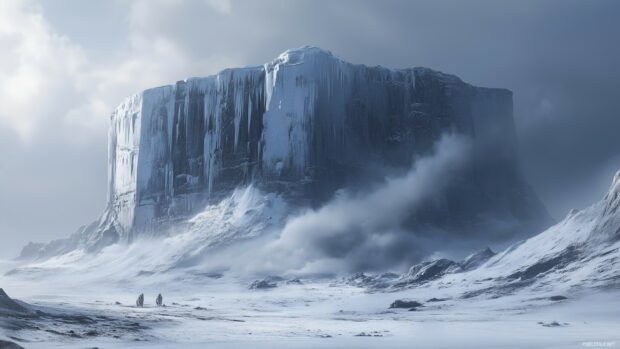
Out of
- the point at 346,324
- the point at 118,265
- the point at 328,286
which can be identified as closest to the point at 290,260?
the point at 328,286

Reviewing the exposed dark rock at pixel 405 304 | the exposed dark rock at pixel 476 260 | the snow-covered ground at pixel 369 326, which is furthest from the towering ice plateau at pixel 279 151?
the exposed dark rock at pixel 405 304

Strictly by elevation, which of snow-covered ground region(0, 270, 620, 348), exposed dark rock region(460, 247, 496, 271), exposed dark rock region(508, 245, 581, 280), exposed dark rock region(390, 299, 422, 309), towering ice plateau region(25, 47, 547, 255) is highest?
towering ice plateau region(25, 47, 547, 255)

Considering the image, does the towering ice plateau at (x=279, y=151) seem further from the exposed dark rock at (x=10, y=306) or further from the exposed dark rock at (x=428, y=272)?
the exposed dark rock at (x=10, y=306)

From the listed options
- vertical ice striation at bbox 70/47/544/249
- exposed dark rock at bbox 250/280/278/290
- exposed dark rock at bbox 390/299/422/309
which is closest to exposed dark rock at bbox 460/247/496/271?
exposed dark rock at bbox 390/299/422/309

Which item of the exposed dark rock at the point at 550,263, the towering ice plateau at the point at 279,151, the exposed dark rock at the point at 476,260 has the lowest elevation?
the exposed dark rock at the point at 550,263

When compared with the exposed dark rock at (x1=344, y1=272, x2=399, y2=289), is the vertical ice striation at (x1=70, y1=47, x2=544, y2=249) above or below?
above

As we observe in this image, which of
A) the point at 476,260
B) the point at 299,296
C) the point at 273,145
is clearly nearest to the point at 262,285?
the point at 299,296

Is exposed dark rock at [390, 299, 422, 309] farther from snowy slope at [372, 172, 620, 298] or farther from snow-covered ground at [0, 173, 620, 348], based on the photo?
snowy slope at [372, 172, 620, 298]

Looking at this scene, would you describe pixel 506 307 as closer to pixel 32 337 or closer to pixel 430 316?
pixel 430 316

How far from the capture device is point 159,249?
177500 mm

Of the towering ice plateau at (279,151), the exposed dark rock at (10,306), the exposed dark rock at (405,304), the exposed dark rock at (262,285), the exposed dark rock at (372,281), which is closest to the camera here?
the exposed dark rock at (10,306)

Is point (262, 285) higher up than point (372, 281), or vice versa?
point (262, 285)

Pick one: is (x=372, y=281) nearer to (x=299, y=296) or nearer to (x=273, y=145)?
(x=299, y=296)

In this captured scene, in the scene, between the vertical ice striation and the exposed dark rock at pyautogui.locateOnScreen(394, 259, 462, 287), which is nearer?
the exposed dark rock at pyautogui.locateOnScreen(394, 259, 462, 287)
